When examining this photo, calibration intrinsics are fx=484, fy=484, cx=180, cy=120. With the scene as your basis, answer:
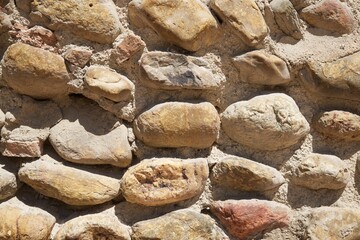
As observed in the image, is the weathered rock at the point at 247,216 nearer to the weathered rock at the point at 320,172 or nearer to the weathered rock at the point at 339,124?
the weathered rock at the point at 320,172

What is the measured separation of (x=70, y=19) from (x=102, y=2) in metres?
0.08

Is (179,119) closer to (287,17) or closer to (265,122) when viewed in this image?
(265,122)

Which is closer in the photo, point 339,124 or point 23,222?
point 23,222

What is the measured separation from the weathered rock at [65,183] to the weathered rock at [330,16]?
1.92 ft

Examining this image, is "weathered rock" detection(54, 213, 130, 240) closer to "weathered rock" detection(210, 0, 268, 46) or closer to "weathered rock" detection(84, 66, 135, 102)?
"weathered rock" detection(84, 66, 135, 102)

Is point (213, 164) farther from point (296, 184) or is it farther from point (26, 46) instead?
point (26, 46)

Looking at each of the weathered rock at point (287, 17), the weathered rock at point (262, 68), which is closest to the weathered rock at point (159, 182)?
the weathered rock at point (262, 68)

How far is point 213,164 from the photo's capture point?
3.46ft

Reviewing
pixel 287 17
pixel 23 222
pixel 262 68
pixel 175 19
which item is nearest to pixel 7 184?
pixel 23 222

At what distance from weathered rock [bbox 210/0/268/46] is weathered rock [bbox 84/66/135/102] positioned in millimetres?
252

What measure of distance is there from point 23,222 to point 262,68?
0.59 m

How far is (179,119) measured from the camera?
100cm

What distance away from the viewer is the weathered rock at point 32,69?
0.95m

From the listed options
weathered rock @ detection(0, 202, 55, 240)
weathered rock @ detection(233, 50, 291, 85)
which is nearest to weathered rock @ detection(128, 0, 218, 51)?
weathered rock @ detection(233, 50, 291, 85)
